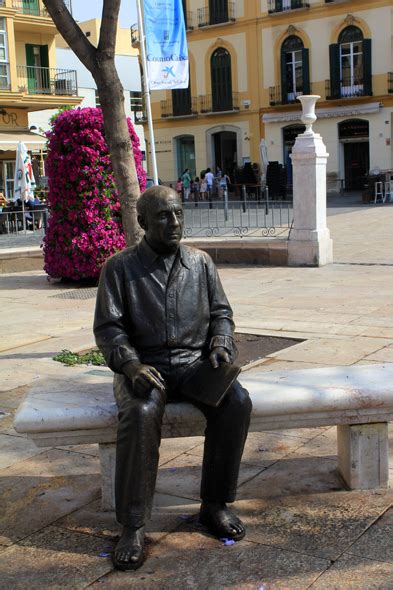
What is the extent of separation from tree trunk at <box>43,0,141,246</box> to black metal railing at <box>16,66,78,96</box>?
28.0 metres

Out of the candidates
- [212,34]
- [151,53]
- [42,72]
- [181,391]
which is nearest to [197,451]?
[181,391]

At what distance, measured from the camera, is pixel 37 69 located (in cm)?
3384

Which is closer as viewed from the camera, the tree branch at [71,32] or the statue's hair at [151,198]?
the statue's hair at [151,198]

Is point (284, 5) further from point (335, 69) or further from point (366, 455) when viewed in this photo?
point (366, 455)

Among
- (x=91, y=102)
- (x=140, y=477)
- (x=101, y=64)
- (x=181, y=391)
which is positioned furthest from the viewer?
(x=91, y=102)

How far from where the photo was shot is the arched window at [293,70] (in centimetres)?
3722

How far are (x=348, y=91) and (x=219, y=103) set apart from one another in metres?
6.88

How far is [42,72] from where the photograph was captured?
34.1 metres

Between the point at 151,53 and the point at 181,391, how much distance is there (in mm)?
8519

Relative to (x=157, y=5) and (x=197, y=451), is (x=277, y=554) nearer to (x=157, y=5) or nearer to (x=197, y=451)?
(x=197, y=451)

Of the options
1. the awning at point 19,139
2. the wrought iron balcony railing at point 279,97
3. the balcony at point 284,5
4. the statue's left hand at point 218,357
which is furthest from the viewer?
the wrought iron balcony railing at point 279,97

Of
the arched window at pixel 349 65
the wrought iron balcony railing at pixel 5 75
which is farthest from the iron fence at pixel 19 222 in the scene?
the arched window at pixel 349 65

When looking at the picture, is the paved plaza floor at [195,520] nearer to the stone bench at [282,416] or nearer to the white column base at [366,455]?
the white column base at [366,455]

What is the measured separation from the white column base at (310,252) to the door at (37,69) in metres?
23.9
